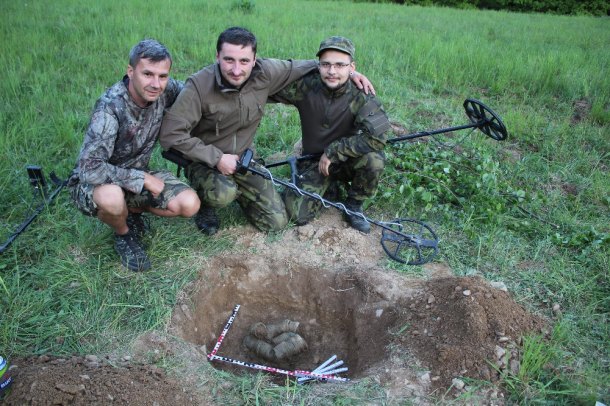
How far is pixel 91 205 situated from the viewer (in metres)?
3.33

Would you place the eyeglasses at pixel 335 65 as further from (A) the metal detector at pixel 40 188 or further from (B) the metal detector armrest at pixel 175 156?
(A) the metal detector at pixel 40 188

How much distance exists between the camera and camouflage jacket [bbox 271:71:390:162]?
3896 millimetres

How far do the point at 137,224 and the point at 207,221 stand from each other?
21.5 inches

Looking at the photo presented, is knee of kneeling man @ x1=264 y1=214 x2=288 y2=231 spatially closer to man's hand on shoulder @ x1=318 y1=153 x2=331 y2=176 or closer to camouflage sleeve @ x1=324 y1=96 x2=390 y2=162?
man's hand on shoulder @ x1=318 y1=153 x2=331 y2=176

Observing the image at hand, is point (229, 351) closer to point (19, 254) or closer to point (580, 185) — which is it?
point (19, 254)

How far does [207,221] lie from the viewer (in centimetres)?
398

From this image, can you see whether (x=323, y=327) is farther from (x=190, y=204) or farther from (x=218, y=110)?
(x=218, y=110)

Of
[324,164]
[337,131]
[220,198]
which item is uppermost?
[337,131]

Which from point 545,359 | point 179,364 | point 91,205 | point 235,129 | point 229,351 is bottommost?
point 229,351

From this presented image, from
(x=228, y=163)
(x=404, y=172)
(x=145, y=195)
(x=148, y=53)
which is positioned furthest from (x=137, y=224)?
(x=404, y=172)

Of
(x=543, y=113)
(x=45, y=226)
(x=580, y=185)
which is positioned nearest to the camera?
(x=45, y=226)

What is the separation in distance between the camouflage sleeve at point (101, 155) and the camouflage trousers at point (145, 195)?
6.4 inches

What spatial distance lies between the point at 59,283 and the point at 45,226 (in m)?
0.70

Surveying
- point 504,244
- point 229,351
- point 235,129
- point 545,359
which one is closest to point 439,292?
point 545,359
